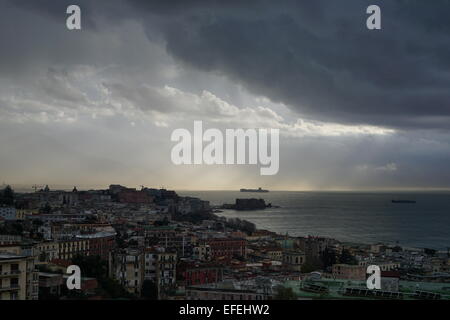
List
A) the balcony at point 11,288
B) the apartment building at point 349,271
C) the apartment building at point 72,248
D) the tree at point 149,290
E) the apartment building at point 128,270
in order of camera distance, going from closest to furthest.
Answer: the balcony at point 11,288, the tree at point 149,290, the apartment building at point 128,270, the apartment building at point 349,271, the apartment building at point 72,248

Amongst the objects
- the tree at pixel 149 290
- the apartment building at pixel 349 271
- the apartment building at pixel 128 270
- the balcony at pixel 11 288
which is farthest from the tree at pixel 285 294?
the apartment building at pixel 349 271

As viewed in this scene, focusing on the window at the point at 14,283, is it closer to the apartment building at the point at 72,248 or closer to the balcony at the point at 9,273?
the balcony at the point at 9,273

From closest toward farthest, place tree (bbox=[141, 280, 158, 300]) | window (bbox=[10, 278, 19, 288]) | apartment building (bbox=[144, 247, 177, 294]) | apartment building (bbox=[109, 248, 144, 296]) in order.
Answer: window (bbox=[10, 278, 19, 288]) → tree (bbox=[141, 280, 158, 300]) → apartment building (bbox=[109, 248, 144, 296]) → apartment building (bbox=[144, 247, 177, 294])

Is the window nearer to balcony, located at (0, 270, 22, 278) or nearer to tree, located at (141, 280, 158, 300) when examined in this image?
balcony, located at (0, 270, 22, 278)

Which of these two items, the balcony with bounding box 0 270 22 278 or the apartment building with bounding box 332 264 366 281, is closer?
the balcony with bounding box 0 270 22 278

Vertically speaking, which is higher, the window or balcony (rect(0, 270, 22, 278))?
balcony (rect(0, 270, 22, 278))

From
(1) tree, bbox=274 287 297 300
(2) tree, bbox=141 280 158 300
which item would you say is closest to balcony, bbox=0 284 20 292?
(1) tree, bbox=274 287 297 300

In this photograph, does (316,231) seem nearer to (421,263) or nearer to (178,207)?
(178,207)

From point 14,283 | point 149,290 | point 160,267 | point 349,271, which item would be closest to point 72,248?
point 160,267
